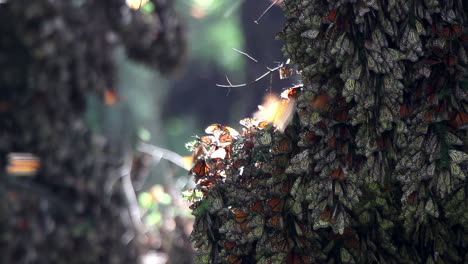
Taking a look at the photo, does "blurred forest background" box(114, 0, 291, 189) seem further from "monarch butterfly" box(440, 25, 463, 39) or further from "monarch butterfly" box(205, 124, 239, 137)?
"monarch butterfly" box(440, 25, 463, 39)

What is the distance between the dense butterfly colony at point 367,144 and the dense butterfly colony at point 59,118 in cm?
470

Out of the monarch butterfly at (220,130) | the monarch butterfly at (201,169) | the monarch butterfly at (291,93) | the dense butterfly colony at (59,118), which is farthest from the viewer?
the dense butterfly colony at (59,118)

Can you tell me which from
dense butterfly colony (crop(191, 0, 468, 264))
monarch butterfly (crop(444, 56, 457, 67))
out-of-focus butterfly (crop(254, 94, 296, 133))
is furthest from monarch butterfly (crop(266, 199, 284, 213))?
monarch butterfly (crop(444, 56, 457, 67))

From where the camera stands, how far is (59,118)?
6.89m

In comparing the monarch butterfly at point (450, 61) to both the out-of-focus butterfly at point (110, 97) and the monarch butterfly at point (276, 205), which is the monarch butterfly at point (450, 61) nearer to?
the monarch butterfly at point (276, 205)

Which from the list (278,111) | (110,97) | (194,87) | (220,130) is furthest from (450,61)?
(194,87)

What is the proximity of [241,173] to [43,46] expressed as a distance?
15.2 feet

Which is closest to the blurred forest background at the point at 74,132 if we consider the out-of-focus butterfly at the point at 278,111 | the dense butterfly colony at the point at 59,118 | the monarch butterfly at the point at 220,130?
the dense butterfly colony at the point at 59,118

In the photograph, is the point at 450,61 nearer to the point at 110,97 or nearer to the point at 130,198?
the point at 110,97

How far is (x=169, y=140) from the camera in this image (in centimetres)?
2300

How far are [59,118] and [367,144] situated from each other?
208 inches

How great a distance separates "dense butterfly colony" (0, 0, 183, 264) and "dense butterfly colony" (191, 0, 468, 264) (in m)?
4.70

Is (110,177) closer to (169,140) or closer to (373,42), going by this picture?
(373,42)

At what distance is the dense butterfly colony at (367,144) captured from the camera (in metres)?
2.02
